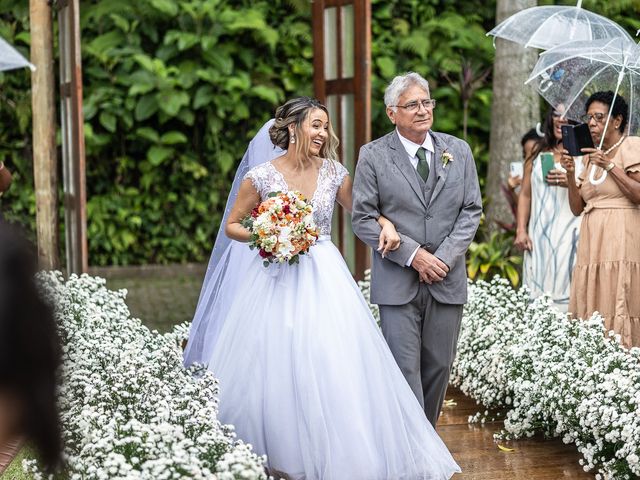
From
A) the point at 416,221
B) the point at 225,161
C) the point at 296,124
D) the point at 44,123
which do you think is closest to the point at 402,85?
the point at 296,124

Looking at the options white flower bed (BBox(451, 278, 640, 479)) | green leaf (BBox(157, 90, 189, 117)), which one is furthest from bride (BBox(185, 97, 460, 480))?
green leaf (BBox(157, 90, 189, 117))

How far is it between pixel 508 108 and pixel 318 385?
265 inches

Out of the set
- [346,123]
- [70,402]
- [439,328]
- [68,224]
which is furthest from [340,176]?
[68,224]

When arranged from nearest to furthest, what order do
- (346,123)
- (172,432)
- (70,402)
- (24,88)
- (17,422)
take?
(17,422) < (172,432) < (70,402) < (346,123) < (24,88)

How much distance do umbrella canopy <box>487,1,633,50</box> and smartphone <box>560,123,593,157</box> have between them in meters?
0.86

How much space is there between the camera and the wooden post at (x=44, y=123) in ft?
30.9

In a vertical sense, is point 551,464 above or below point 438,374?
below

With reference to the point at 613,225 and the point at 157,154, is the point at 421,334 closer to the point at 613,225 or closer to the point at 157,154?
the point at 613,225

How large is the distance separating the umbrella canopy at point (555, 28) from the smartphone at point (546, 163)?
2.76 ft

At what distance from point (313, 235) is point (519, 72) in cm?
628

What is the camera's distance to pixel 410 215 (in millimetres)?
5766

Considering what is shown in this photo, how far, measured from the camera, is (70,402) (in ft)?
18.1

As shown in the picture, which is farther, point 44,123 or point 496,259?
point 496,259

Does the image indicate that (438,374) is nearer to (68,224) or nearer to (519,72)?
(68,224)
